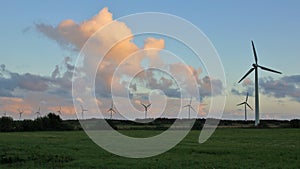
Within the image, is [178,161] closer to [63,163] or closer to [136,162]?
[136,162]

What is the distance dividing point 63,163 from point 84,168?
137 inches

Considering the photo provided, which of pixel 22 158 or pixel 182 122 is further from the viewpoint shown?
pixel 182 122

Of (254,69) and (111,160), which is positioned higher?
(254,69)

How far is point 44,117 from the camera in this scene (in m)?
119

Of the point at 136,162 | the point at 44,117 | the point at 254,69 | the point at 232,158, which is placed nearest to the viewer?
the point at 136,162

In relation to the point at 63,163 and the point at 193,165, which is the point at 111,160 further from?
the point at 193,165

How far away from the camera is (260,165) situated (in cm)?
3212

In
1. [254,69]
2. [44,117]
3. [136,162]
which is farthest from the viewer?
[44,117]

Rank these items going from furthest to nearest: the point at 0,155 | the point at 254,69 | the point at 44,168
Result: the point at 254,69 < the point at 0,155 < the point at 44,168

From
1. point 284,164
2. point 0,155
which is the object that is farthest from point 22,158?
point 284,164

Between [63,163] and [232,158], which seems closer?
[63,163]

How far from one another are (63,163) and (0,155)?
8.62 metres

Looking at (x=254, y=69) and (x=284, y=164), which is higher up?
(x=254, y=69)

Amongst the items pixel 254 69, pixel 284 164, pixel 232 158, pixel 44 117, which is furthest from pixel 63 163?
pixel 44 117
